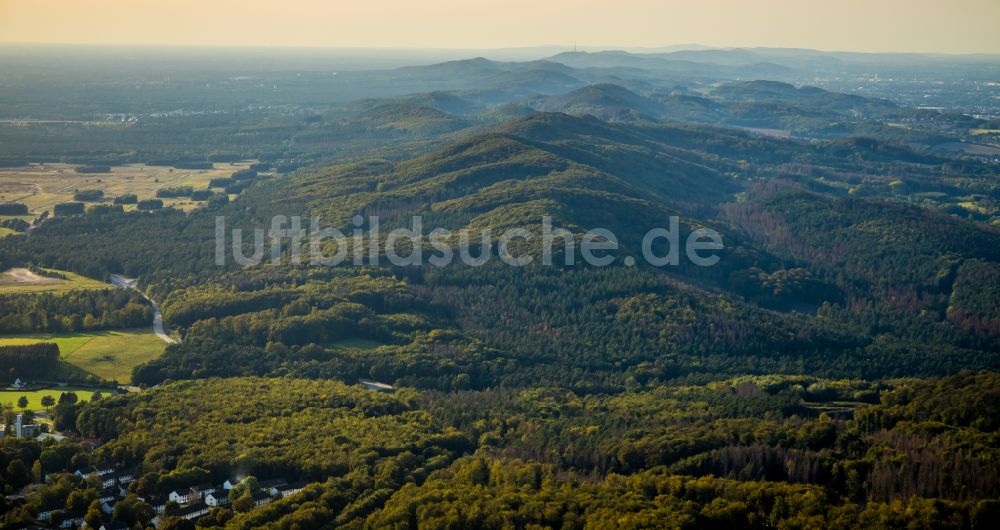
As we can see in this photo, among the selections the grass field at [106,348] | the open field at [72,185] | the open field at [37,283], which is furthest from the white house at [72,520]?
the open field at [72,185]

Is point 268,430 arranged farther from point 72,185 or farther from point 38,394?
point 72,185

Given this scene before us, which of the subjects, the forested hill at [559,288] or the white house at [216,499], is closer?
the white house at [216,499]

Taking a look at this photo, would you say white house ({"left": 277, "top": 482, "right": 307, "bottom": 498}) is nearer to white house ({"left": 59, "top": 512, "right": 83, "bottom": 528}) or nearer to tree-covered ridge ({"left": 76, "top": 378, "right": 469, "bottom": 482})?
tree-covered ridge ({"left": 76, "top": 378, "right": 469, "bottom": 482})

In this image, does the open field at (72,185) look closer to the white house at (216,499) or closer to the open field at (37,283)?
the open field at (37,283)

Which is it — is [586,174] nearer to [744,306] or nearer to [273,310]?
[744,306]

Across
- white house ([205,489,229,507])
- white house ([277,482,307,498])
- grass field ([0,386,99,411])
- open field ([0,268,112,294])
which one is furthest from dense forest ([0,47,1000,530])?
open field ([0,268,112,294])

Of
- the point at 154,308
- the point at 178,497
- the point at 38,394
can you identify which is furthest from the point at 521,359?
the point at 154,308
